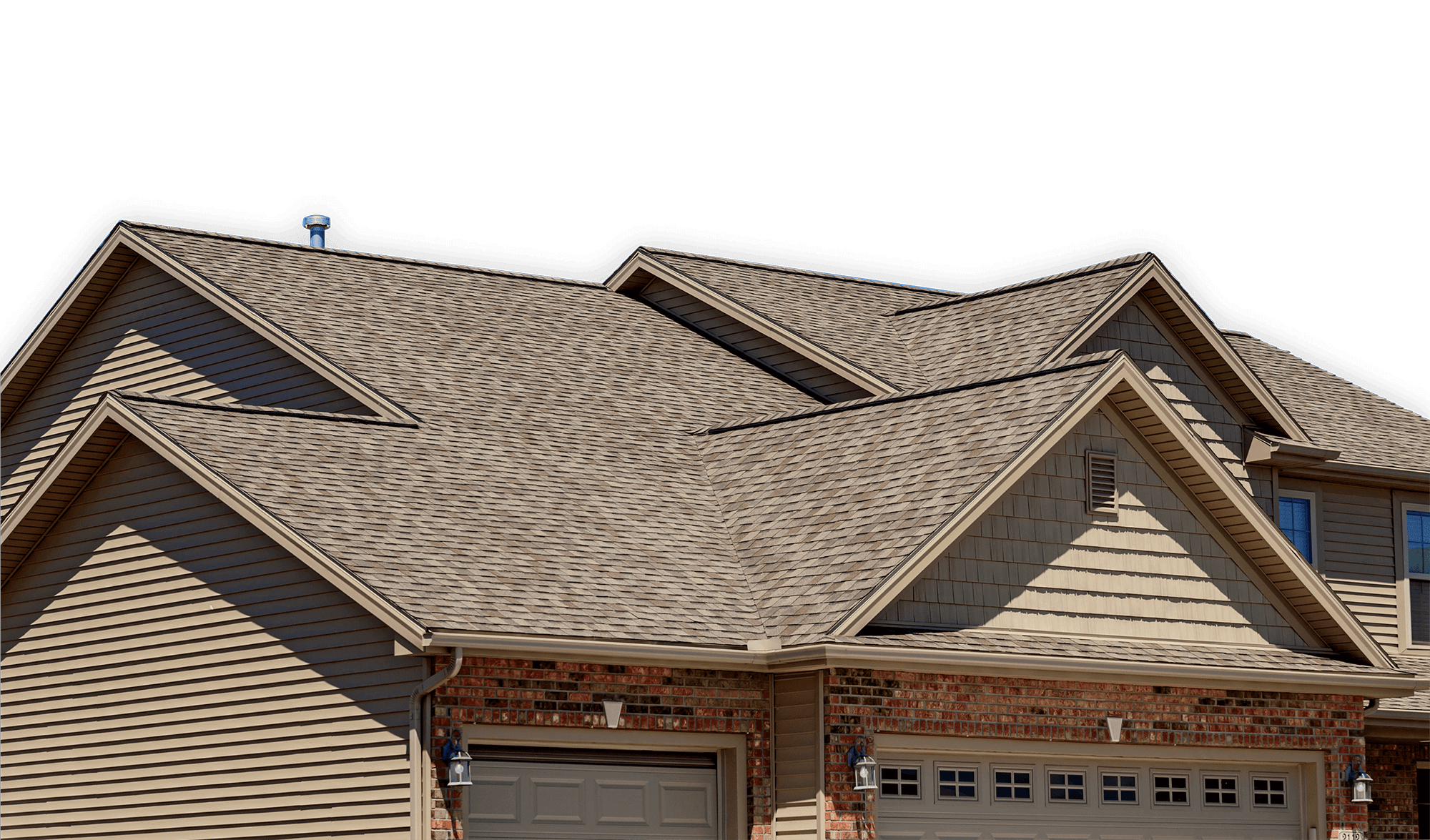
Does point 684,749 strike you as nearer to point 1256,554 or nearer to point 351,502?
point 351,502

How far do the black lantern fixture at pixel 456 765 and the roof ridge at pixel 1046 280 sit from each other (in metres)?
11.1

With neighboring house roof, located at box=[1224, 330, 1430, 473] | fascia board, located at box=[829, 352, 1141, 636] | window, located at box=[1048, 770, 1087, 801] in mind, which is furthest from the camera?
neighboring house roof, located at box=[1224, 330, 1430, 473]

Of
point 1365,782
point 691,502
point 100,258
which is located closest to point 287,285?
point 100,258

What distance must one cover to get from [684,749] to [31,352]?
11.1 m

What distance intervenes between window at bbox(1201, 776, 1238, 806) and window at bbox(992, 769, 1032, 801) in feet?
6.44

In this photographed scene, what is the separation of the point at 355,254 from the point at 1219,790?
40.3ft

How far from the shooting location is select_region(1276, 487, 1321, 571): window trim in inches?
945

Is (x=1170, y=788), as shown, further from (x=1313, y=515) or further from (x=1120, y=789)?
(x=1313, y=515)

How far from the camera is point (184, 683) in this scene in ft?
55.5

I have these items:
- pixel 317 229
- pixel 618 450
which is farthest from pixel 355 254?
pixel 618 450

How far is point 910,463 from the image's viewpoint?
18.3 m

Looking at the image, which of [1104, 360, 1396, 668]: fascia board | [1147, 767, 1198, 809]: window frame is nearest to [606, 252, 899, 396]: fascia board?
[1104, 360, 1396, 668]: fascia board

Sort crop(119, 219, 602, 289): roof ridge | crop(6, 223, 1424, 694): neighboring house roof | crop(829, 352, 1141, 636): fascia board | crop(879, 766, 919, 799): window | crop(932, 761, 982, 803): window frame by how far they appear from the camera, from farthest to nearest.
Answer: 1. crop(119, 219, 602, 289): roof ridge
2. crop(932, 761, 982, 803): window frame
3. crop(879, 766, 919, 799): window
4. crop(6, 223, 1424, 694): neighboring house roof
5. crop(829, 352, 1141, 636): fascia board

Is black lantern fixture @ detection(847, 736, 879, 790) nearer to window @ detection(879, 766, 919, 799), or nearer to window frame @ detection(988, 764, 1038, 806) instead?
window @ detection(879, 766, 919, 799)
